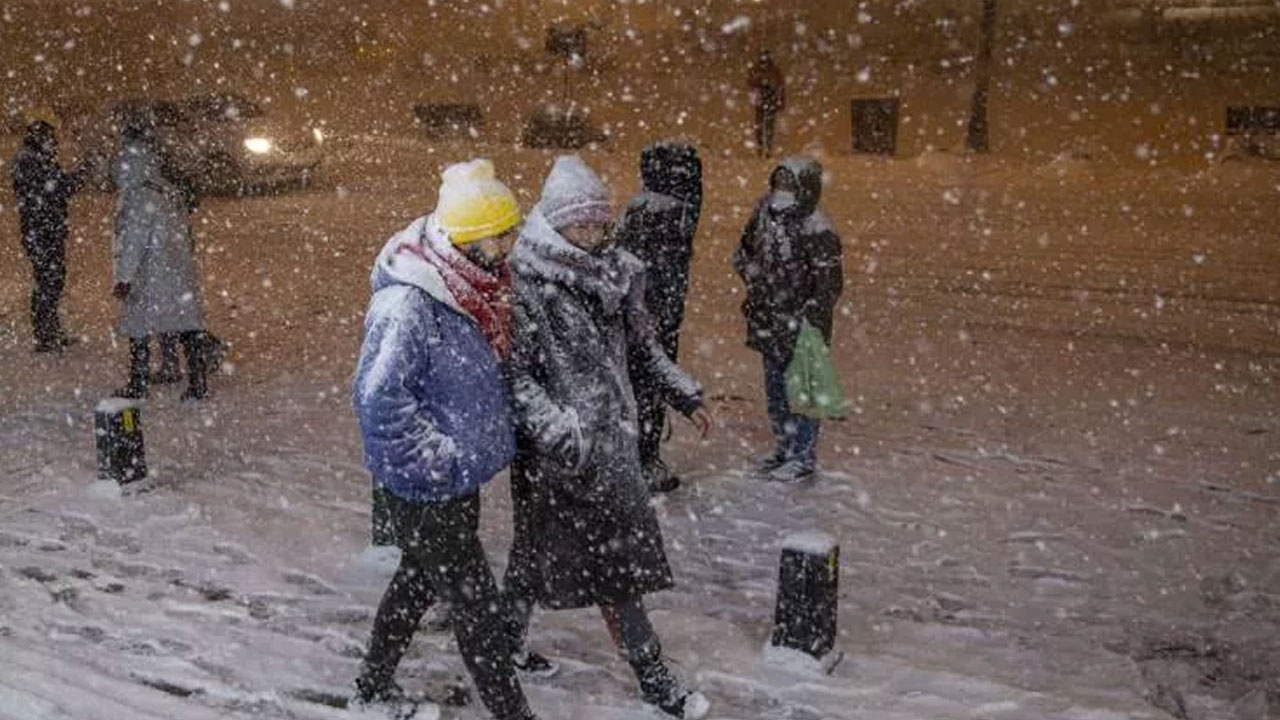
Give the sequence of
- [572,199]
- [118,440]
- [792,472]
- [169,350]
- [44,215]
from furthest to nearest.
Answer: [44,215], [169,350], [792,472], [118,440], [572,199]

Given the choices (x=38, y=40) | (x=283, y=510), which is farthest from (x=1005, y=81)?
(x=38, y=40)

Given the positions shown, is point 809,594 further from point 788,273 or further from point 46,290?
point 46,290

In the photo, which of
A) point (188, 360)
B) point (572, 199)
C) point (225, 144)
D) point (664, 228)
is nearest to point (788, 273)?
point (664, 228)

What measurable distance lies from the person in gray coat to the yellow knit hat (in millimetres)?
4680

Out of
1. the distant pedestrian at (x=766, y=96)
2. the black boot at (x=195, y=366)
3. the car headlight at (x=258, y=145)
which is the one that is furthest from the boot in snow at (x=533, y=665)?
the distant pedestrian at (x=766, y=96)

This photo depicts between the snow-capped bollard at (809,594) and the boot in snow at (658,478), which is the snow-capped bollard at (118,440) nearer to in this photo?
the boot in snow at (658,478)

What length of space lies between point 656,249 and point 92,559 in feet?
9.74

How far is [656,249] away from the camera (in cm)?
609

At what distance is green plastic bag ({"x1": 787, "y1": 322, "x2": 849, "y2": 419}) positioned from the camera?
245 inches

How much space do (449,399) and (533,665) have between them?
138 cm

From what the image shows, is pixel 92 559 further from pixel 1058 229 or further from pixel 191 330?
pixel 1058 229

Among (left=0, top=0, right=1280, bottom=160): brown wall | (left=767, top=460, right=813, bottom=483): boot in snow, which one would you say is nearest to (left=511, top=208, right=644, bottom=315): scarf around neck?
(left=767, top=460, right=813, bottom=483): boot in snow

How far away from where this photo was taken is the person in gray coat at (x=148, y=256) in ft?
24.9

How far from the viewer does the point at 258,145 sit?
59.7ft
